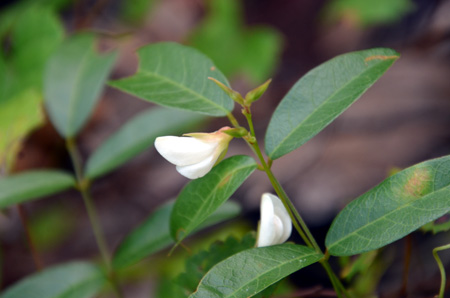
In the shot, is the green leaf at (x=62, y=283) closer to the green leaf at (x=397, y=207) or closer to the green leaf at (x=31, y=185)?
the green leaf at (x=31, y=185)

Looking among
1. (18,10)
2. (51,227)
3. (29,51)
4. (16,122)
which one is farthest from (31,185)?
(18,10)

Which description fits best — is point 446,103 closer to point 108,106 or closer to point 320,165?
point 320,165

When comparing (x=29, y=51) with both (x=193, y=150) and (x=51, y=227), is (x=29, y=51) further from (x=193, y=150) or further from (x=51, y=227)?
(x=193, y=150)

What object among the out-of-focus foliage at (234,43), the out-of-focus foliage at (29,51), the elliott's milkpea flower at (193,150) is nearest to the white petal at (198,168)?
the elliott's milkpea flower at (193,150)

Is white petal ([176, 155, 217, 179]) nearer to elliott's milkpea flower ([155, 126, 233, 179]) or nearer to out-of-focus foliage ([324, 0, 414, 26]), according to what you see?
elliott's milkpea flower ([155, 126, 233, 179])

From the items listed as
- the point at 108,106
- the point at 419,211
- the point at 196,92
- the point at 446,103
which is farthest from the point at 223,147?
the point at 108,106

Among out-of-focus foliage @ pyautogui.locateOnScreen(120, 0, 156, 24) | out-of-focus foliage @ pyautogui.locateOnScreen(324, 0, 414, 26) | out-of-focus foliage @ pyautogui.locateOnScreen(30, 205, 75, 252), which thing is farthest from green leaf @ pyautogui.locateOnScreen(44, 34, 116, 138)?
out-of-focus foliage @ pyautogui.locateOnScreen(324, 0, 414, 26)
